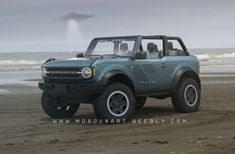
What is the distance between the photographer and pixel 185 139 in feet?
26.6

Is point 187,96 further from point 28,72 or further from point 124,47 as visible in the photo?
point 28,72

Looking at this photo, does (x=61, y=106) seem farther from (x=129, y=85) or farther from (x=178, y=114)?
(x=178, y=114)

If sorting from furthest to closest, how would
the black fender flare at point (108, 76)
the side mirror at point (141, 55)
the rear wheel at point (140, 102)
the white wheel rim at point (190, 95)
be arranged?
the rear wheel at point (140, 102)
the white wheel rim at point (190, 95)
the side mirror at point (141, 55)
the black fender flare at point (108, 76)

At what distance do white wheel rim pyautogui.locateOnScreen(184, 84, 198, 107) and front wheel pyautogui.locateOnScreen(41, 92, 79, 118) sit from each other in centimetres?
255

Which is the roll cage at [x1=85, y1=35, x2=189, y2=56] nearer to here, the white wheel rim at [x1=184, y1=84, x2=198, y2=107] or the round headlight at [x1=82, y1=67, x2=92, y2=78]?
the white wheel rim at [x1=184, y1=84, x2=198, y2=107]

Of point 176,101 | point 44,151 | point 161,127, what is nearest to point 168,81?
point 176,101

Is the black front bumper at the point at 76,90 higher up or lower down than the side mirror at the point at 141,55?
lower down

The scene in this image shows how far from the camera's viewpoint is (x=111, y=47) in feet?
38.1

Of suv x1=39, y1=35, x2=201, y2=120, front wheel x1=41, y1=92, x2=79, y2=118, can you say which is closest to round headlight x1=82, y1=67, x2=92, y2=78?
suv x1=39, y1=35, x2=201, y2=120

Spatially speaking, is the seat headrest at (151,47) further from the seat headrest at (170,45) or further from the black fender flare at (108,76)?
the black fender flare at (108,76)

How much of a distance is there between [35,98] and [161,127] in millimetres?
7364

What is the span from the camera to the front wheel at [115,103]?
10.1 meters

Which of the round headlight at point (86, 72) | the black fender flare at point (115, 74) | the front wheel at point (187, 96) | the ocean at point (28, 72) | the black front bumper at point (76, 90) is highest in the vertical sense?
the round headlight at point (86, 72)

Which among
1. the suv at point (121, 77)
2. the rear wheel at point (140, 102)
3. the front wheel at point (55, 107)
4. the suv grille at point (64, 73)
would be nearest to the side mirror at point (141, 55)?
the suv at point (121, 77)
